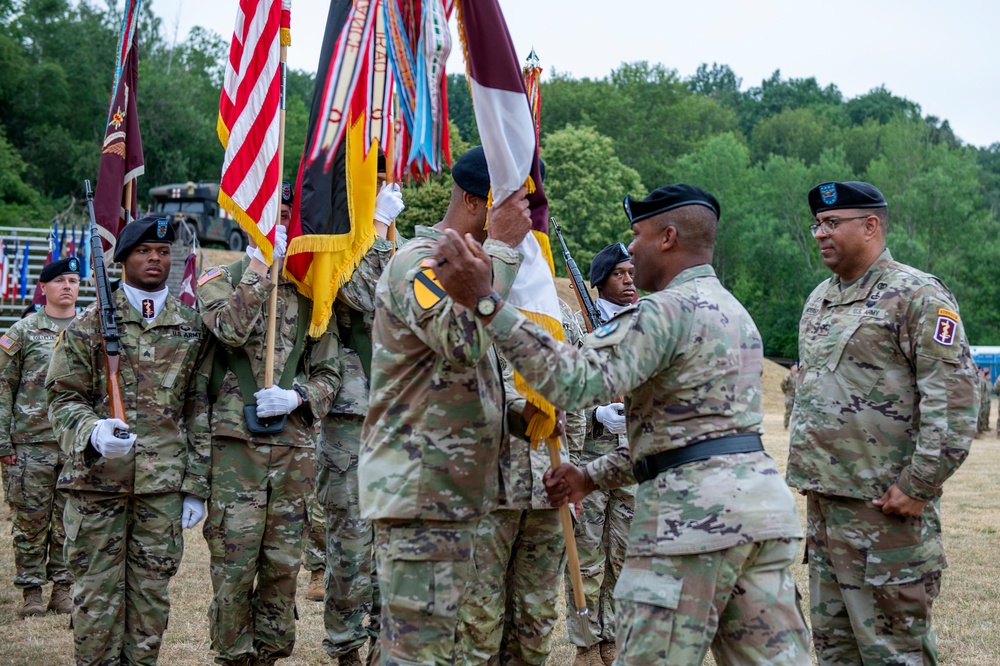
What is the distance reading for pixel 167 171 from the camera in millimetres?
53688

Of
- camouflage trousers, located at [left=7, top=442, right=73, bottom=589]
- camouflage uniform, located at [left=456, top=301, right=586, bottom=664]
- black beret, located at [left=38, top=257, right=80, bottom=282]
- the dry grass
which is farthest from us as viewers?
black beret, located at [left=38, top=257, right=80, bottom=282]

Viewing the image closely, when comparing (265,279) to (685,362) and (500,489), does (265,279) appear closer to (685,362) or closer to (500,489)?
(500,489)

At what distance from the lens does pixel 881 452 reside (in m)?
5.01

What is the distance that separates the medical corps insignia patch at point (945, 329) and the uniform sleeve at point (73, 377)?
14.5ft

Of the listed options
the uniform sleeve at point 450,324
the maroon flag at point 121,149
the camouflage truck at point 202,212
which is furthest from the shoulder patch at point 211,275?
the camouflage truck at point 202,212

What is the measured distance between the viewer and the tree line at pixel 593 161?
168 ft

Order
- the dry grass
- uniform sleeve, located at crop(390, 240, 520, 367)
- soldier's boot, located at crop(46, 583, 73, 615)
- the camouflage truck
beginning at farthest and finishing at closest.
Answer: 1. the camouflage truck
2. soldier's boot, located at crop(46, 583, 73, 615)
3. the dry grass
4. uniform sleeve, located at crop(390, 240, 520, 367)

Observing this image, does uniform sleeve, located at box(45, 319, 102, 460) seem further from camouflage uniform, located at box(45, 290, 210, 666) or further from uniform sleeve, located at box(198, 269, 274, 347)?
uniform sleeve, located at box(198, 269, 274, 347)

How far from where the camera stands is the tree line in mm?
51062

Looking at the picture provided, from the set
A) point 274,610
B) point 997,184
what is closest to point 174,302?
point 274,610

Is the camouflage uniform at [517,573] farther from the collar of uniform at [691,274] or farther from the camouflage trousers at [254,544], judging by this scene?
the camouflage trousers at [254,544]

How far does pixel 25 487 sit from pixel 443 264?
22.0 ft

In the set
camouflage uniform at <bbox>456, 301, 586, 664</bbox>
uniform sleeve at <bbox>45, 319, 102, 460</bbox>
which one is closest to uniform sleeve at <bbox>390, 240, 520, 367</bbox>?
camouflage uniform at <bbox>456, 301, 586, 664</bbox>

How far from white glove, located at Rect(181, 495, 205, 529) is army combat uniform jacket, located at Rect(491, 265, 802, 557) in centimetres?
297
